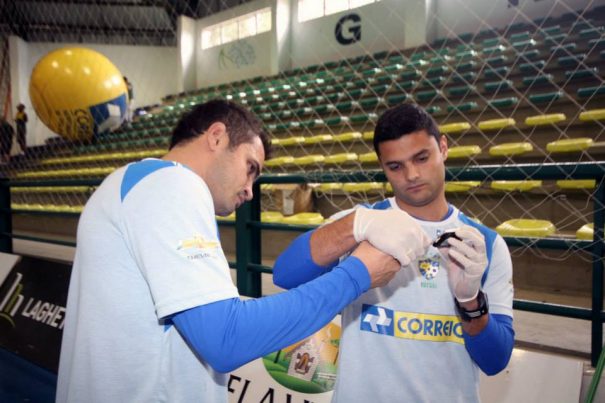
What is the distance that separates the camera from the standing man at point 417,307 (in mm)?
1130

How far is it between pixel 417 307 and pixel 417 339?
82mm

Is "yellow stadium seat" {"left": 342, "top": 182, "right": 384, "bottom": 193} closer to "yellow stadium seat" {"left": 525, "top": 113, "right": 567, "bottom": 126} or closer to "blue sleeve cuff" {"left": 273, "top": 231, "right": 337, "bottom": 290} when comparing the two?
"yellow stadium seat" {"left": 525, "top": 113, "right": 567, "bottom": 126}

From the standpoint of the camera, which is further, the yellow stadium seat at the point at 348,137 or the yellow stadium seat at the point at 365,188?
the yellow stadium seat at the point at 348,137

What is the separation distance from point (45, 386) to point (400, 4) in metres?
9.59

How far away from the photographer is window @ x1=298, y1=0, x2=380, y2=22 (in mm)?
10695

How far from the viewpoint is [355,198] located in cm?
458

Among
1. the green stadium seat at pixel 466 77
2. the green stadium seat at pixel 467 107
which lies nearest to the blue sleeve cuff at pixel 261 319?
the green stadium seat at pixel 467 107

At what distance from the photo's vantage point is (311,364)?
76.6 inches

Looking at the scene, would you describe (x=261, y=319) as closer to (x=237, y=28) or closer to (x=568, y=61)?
(x=568, y=61)

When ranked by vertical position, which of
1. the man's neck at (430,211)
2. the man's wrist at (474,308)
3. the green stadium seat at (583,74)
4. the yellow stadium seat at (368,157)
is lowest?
the man's wrist at (474,308)

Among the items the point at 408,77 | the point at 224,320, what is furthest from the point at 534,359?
the point at 408,77

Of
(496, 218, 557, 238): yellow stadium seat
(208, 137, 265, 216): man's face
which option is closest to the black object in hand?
(208, 137, 265, 216): man's face

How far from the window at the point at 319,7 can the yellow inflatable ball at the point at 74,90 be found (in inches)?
225

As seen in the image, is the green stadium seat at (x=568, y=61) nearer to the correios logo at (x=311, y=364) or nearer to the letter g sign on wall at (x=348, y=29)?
the correios logo at (x=311, y=364)
